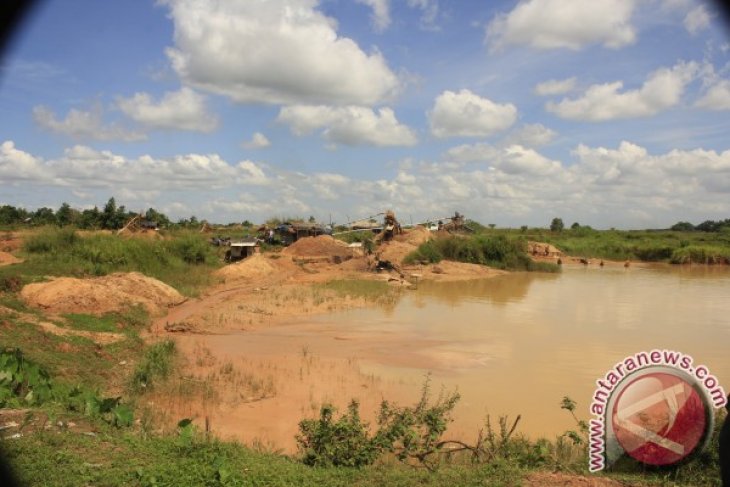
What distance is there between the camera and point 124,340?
1074 cm

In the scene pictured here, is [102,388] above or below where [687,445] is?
below

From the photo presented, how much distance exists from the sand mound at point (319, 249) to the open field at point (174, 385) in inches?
219

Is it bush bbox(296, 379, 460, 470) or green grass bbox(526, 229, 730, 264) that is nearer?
bush bbox(296, 379, 460, 470)

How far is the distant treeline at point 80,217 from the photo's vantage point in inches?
1162

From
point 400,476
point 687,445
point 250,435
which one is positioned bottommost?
point 250,435

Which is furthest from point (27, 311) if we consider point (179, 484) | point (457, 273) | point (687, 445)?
point (457, 273)

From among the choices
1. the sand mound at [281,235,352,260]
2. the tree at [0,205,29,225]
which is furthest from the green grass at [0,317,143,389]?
the tree at [0,205,29,225]

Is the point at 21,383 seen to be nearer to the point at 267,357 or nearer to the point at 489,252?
the point at 267,357

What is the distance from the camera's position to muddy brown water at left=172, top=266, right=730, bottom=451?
7953mm

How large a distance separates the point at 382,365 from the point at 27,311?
7515mm

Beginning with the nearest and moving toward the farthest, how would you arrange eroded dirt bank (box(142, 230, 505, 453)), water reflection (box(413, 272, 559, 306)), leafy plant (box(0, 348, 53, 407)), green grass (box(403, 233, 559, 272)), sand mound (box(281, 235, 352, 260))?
leafy plant (box(0, 348, 53, 407))
eroded dirt bank (box(142, 230, 505, 453))
water reflection (box(413, 272, 559, 306))
sand mound (box(281, 235, 352, 260))
green grass (box(403, 233, 559, 272))

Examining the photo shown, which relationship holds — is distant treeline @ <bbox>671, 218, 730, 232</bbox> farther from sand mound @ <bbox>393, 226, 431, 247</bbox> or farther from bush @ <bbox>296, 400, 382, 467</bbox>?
bush @ <bbox>296, 400, 382, 467</bbox>

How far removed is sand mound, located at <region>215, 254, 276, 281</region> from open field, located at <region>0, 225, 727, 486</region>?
84 mm

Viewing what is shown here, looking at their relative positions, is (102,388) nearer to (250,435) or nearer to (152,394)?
(152,394)
